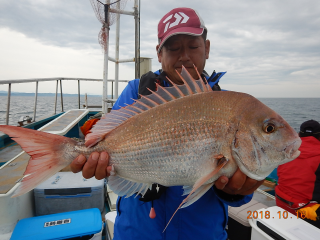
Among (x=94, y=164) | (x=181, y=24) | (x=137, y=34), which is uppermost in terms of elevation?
(x=137, y=34)

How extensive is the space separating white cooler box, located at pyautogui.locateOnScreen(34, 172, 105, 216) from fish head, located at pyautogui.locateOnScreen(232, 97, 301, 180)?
9.45 feet

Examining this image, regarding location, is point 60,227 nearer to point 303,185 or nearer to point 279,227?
point 279,227

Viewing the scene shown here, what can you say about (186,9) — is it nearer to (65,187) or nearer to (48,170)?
(48,170)

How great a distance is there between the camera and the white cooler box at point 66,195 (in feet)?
11.4

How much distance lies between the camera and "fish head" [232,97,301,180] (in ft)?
4.89

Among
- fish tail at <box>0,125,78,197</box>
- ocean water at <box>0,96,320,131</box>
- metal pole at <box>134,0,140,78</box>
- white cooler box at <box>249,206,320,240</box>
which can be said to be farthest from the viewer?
ocean water at <box>0,96,320,131</box>

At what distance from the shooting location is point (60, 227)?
9.35ft

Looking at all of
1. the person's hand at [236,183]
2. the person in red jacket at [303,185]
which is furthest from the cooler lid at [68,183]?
the person in red jacket at [303,185]

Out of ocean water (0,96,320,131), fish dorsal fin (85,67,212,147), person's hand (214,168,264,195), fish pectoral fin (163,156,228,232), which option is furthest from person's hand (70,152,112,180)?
ocean water (0,96,320,131)

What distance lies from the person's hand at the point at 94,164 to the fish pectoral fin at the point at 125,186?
0.08 metres

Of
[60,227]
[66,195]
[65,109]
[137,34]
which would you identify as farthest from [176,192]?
[65,109]

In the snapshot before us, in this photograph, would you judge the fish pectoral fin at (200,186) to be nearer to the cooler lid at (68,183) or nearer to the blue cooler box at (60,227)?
the blue cooler box at (60,227)

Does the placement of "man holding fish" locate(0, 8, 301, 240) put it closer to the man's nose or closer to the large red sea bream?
the large red sea bream

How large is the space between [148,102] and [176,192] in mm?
877
